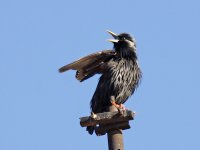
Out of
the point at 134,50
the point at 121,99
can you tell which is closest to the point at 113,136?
the point at 121,99

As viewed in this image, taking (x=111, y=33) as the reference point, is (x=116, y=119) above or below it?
below

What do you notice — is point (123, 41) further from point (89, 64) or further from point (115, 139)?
point (115, 139)

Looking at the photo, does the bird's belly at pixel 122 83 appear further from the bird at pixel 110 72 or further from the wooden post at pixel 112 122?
the wooden post at pixel 112 122

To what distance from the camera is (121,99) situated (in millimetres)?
10852

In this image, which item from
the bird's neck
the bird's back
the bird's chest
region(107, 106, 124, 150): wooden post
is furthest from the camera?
the bird's neck

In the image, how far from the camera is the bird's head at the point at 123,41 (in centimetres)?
1168

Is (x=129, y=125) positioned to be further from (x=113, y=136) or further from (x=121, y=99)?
(x=121, y=99)

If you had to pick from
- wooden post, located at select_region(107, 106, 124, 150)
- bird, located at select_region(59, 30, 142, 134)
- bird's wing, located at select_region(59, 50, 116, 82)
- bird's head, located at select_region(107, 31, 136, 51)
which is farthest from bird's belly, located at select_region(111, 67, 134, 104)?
wooden post, located at select_region(107, 106, 124, 150)

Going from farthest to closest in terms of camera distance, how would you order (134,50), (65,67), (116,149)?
(134,50)
(65,67)
(116,149)

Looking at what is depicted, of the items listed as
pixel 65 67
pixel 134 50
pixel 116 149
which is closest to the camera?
pixel 116 149

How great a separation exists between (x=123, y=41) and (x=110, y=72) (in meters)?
0.87

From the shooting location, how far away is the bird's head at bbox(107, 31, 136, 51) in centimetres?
1168

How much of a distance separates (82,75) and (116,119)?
261 cm

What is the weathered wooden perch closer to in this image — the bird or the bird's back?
the bird
